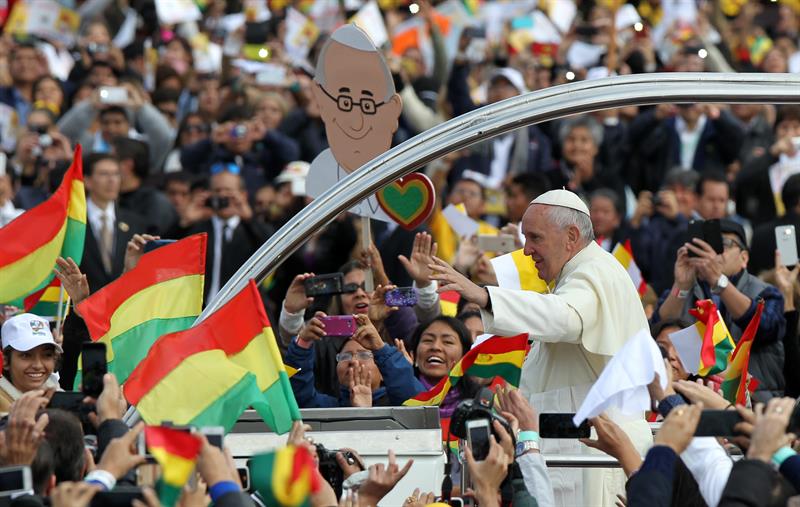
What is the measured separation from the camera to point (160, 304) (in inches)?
395

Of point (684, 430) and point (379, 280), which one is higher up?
point (379, 280)

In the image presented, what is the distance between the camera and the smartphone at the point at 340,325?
32.4ft

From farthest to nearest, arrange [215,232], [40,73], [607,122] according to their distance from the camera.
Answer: [40,73]
[607,122]
[215,232]

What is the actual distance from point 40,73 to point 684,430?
13029mm

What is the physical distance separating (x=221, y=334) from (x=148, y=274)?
2188 millimetres

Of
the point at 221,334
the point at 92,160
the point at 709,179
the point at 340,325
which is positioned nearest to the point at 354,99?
the point at 340,325

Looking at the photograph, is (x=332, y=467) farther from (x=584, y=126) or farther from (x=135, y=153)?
(x=584, y=126)

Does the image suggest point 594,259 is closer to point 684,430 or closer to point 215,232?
point 684,430

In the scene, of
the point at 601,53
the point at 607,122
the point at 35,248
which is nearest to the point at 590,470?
the point at 35,248

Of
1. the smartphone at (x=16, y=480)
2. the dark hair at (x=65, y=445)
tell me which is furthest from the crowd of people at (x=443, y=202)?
the smartphone at (x=16, y=480)

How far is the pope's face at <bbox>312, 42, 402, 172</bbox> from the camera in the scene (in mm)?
10016

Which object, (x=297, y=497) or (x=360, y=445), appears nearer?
(x=297, y=497)

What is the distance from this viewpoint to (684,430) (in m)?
6.74

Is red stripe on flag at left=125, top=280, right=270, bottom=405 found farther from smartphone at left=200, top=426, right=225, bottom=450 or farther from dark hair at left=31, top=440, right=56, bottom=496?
smartphone at left=200, top=426, right=225, bottom=450
